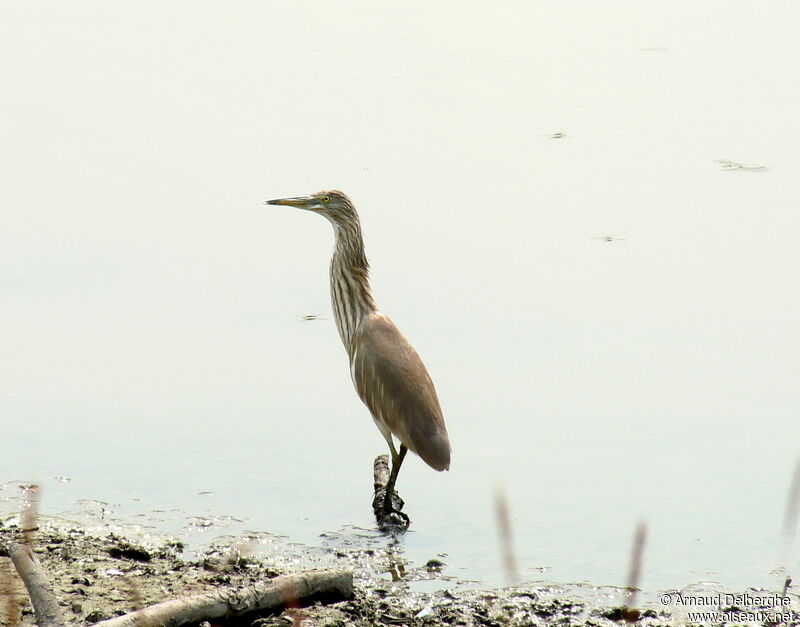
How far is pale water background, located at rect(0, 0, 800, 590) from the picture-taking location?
6578mm

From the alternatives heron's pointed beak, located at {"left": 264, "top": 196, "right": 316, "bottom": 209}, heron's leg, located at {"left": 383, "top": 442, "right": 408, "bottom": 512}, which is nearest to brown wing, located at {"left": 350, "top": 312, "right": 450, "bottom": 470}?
heron's leg, located at {"left": 383, "top": 442, "right": 408, "bottom": 512}

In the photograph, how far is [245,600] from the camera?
14.8 ft

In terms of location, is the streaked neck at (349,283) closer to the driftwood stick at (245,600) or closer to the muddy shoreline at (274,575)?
the muddy shoreline at (274,575)

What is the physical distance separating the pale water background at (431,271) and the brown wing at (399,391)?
1.13 ft

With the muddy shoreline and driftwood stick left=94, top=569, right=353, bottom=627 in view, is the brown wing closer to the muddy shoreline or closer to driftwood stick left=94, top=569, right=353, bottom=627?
the muddy shoreline

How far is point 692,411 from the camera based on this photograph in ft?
Result: 24.4

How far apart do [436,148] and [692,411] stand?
13.6 ft

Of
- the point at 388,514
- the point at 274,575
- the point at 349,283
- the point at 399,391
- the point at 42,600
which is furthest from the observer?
the point at 349,283

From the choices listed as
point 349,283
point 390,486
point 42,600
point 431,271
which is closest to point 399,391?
point 390,486

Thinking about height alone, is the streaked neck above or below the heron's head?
below

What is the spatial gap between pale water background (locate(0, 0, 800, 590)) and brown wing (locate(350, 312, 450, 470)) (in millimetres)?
343

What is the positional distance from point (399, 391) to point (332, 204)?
1289mm

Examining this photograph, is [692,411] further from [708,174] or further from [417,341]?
[708,174]

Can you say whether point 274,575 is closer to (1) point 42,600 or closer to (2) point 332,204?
(1) point 42,600
